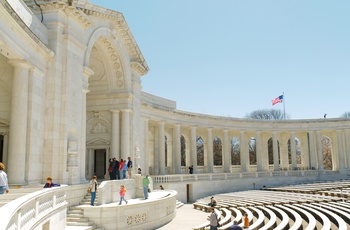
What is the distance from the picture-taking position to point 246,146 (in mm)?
70312

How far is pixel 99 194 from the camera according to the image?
26859mm

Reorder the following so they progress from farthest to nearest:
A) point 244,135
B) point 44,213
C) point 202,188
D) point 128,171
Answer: point 244,135 → point 202,188 → point 128,171 → point 44,213

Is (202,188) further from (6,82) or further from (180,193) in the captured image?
(6,82)

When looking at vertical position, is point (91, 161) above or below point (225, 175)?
above

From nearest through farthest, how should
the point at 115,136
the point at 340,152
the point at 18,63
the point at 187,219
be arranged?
the point at 18,63, the point at 187,219, the point at 115,136, the point at 340,152

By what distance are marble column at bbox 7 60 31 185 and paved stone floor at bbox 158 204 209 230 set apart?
12.3 meters

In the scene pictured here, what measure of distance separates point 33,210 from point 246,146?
59.1 meters

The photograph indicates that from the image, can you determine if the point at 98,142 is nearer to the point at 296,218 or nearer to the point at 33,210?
the point at 296,218

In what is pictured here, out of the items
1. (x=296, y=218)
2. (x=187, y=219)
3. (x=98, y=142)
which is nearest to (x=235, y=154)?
(x=98, y=142)

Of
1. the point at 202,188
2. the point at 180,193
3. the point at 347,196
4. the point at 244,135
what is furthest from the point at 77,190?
the point at 244,135

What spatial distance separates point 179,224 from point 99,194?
25.9 feet

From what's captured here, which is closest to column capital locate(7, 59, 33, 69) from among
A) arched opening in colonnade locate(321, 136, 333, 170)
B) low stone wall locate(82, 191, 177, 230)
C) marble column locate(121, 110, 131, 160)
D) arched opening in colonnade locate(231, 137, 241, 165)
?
low stone wall locate(82, 191, 177, 230)

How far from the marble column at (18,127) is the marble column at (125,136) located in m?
16.2

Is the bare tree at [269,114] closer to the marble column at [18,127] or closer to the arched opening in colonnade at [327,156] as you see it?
the arched opening in colonnade at [327,156]
